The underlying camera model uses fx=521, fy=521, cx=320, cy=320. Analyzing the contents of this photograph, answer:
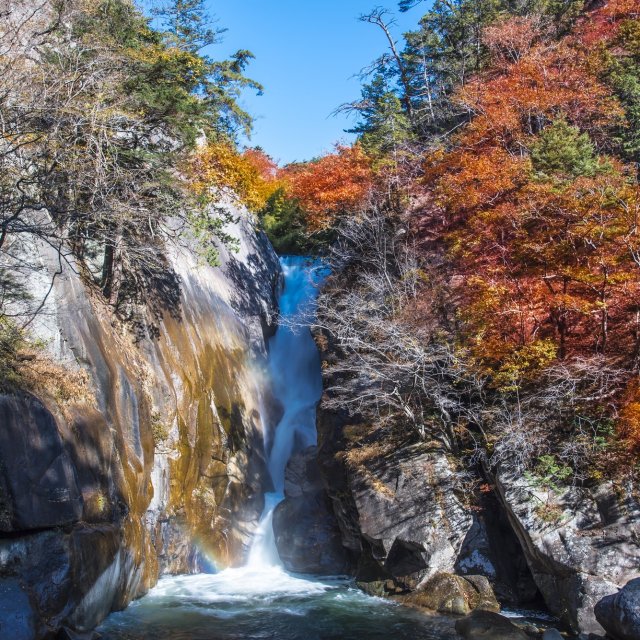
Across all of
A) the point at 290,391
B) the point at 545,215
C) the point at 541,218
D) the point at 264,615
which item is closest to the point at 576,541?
the point at 264,615

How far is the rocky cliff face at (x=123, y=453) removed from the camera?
771cm

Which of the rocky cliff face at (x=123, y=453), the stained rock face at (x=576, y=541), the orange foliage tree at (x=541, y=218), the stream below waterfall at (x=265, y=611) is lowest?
the stream below waterfall at (x=265, y=611)

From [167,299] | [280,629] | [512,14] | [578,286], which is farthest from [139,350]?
[512,14]

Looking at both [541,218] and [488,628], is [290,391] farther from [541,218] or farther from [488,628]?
[488,628]

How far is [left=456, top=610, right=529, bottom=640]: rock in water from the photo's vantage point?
29.0 ft

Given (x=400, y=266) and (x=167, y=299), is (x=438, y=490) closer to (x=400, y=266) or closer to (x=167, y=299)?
(x=400, y=266)

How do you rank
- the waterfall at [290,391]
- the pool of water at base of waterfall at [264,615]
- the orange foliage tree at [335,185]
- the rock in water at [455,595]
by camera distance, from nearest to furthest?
1. the pool of water at base of waterfall at [264,615]
2. the rock in water at [455,595]
3. the waterfall at [290,391]
4. the orange foliage tree at [335,185]

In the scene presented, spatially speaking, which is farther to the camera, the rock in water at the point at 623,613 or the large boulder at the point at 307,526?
the large boulder at the point at 307,526

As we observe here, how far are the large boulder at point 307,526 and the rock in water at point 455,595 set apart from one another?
345cm

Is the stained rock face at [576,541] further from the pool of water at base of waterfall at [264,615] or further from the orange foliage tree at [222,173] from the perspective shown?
the orange foliage tree at [222,173]

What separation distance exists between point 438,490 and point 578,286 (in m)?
5.81

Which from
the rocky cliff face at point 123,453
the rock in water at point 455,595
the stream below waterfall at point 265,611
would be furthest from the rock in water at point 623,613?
the rocky cliff face at point 123,453

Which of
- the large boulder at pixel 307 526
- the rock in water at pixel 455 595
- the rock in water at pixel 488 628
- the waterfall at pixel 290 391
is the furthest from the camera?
the waterfall at pixel 290 391

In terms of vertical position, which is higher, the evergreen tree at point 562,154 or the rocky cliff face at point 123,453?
the evergreen tree at point 562,154
